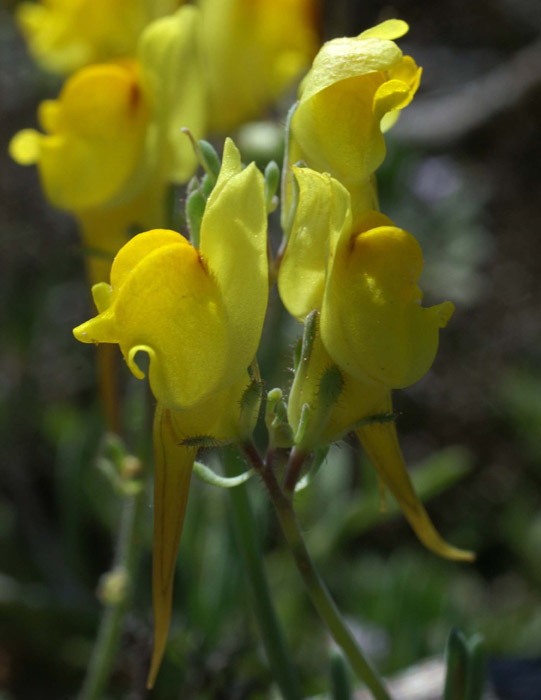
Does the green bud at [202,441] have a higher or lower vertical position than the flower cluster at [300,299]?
lower

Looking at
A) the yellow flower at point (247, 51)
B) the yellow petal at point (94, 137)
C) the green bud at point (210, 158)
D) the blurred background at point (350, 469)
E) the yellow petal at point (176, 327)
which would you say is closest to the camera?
the yellow petal at point (176, 327)

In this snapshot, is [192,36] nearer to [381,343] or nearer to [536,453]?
[381,343]

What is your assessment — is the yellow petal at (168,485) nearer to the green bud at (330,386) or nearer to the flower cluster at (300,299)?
the flower cluster at (300,299)

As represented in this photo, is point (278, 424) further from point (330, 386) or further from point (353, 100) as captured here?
→ point (353, 100)

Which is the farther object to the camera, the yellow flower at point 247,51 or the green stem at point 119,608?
the yellow flower at point 247,51

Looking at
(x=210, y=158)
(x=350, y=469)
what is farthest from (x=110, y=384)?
(x=350, y=469)

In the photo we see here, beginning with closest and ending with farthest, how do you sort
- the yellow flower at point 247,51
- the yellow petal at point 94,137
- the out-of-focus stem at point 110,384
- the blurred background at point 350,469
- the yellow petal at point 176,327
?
the yellow petal at point 176,327
the yellow petal at point 94,137
the out-of-focus stem at point 110,384
the blurred background at point 350,469
the yellow flower at point 247,51

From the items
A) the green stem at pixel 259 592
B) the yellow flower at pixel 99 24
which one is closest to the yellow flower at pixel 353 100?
the green stem at pixel 259 592
